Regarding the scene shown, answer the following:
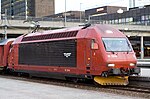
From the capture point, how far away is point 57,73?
2306 centimetres

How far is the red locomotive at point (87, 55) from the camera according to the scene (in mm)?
19531

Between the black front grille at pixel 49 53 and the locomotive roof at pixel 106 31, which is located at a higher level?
the locomotive roof at pixel 106 31

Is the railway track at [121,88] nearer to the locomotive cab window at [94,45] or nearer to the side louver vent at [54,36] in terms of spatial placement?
the locomotive cab window at [94,45]

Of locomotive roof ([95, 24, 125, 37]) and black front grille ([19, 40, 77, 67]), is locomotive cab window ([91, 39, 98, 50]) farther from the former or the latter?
black front grille ([19, 40, 77, 67])

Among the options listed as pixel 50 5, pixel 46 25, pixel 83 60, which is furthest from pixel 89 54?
pixel 50 5

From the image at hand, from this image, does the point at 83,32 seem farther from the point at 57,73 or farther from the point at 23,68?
the point at 23,68

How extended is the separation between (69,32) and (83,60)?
2.53 m

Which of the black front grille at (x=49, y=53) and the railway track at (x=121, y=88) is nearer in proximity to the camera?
the railway track at (x=121, y=88)

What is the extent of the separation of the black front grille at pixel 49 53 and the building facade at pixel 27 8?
65.7 m

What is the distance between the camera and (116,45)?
66.5 ft

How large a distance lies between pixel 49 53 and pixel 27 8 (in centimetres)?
8303

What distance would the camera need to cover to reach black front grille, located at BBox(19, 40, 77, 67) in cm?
2184

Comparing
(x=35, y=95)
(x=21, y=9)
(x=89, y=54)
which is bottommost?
(x=35, y=95)

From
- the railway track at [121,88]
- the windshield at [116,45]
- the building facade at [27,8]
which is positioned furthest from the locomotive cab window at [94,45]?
the building facade at [27,8]
